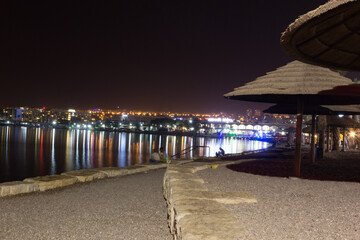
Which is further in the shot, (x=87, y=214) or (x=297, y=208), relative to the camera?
(x=87, y=214)

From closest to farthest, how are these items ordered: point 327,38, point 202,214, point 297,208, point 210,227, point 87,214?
point 210,227
point 202,214
point 297,208
point 87,214
point 327,38

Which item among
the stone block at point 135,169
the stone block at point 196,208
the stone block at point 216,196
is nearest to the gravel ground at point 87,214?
the stone block at point 216,196

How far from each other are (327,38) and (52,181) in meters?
7.64

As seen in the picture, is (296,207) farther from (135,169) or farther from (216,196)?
(135,169)

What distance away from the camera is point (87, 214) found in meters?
7.00

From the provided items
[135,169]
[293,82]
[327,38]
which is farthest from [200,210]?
[135,169]

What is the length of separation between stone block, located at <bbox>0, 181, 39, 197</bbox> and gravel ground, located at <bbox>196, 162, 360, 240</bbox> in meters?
4.43

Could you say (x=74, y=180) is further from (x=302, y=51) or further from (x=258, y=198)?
(x=302, y=51)

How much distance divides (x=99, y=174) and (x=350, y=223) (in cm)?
857

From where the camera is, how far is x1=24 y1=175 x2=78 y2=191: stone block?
9.27 meters

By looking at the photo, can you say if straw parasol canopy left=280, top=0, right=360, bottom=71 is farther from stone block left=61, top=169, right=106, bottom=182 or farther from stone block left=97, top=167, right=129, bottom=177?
stone block left=97, top=167, right=129, bottom=177

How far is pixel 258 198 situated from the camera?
20.6 ft

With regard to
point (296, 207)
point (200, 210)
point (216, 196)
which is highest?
point (200, 210)

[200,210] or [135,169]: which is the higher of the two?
[200,210]
